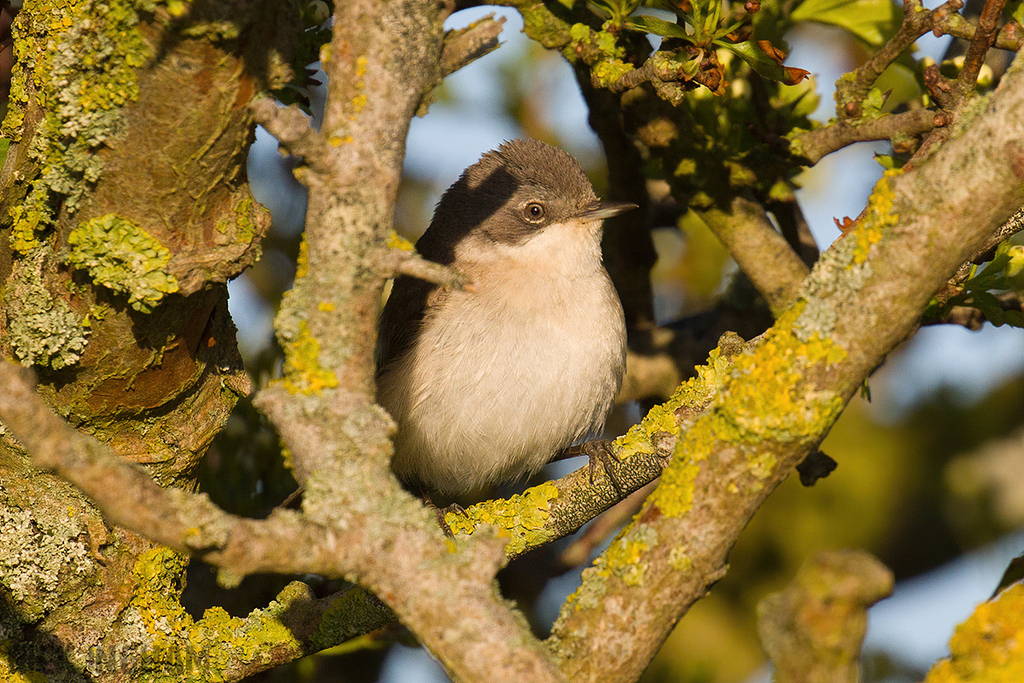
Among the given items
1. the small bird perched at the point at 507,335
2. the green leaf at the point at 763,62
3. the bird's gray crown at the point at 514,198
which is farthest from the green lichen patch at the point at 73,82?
the bird's gray crown at the point at 514,198

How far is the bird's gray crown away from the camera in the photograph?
15.6ft

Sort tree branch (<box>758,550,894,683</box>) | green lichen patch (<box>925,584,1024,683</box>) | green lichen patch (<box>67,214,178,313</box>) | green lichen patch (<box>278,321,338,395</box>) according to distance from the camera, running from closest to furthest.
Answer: tree branch (<box>758,550,894,683</box>) → green lichen patch (<box>925,584,1024,683</box>) → green lichen patch (<box>278,321,338,395</box>) → green lichen patch (<box>67,214,178,313</box>)

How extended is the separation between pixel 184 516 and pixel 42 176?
1359mm

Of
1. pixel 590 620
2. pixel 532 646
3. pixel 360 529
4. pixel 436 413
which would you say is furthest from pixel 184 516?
pixel 436 413

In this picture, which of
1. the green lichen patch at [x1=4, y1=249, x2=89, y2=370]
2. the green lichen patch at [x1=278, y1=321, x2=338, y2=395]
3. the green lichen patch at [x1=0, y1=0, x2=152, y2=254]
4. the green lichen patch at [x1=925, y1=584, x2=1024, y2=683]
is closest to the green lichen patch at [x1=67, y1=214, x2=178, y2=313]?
the green lichen patch at [x1=0, y1=0, x2=152, y2=254]

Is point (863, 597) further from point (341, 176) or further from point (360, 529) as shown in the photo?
point (341, 176)

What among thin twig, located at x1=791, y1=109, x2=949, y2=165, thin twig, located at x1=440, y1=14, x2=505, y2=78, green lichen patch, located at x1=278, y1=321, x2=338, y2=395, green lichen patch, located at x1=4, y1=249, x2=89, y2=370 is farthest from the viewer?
thin twig, located at x1=791, y1=109, x2=949, y2=165

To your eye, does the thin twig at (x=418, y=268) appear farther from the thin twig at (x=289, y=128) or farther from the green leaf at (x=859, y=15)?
the green leaf at (x=859, y=15)

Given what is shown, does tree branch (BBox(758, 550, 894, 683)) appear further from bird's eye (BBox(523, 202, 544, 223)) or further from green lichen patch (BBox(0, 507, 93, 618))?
bird's eye (BBox(523, 202, 544, 223))

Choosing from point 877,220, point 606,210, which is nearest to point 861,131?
point 606,210

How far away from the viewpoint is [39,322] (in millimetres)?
2906

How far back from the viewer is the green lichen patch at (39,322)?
290 cm

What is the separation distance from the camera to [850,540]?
6277 mm

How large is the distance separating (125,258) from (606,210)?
8.02ft
